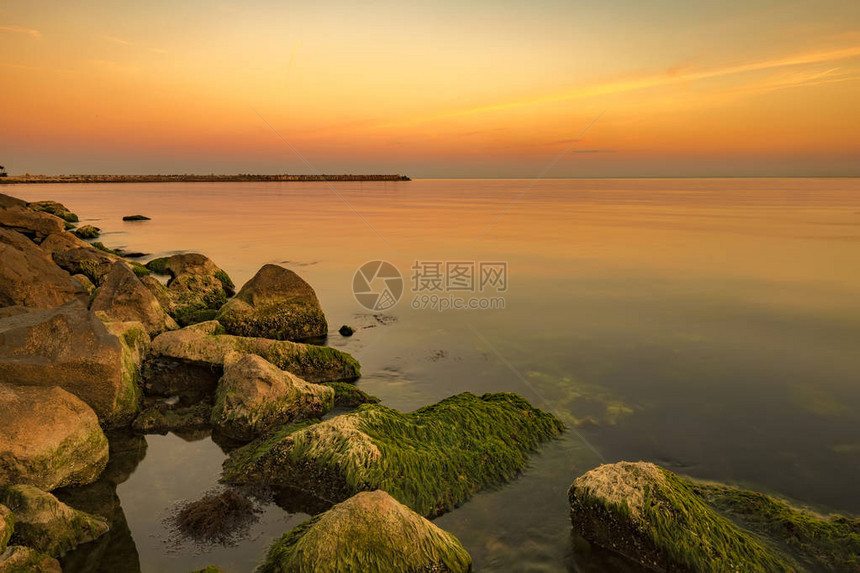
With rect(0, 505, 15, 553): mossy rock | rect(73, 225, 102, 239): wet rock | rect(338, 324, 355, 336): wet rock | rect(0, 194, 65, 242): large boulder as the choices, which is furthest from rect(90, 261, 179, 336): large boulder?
rect(73, 225, 102, 239): wet rock

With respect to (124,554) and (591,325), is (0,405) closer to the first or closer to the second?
(124,554)

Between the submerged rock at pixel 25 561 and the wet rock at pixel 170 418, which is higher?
the submerged rock at pixel 25 561

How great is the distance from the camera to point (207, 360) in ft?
30.7

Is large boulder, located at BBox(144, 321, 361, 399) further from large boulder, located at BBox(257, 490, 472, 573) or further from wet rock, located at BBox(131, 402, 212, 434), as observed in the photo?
large boulder, located at BBox(257, 490, 472, 573)

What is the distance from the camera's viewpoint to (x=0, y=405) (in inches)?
230

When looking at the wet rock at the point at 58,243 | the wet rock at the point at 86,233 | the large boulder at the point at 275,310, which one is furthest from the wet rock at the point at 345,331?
the wet rock at the point at 86,233

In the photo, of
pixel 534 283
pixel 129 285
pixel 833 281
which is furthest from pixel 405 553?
pixel 833 281

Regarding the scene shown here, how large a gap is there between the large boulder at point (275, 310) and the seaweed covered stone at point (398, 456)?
5.17 m

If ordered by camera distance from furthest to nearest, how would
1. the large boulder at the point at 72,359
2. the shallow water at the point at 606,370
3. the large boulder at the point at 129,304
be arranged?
the large boulder at the point at 129,304 < the large boulder at the point at 72,359 < the shallow water at the point at 606,370

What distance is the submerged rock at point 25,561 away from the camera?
4332 millimetres

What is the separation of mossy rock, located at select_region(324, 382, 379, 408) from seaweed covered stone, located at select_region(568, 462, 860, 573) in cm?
415

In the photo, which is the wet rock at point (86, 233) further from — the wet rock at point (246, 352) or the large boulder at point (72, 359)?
the large boulder at point (72, 359)

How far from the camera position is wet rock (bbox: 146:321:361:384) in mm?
9352

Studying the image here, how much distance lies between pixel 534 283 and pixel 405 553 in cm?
1654
